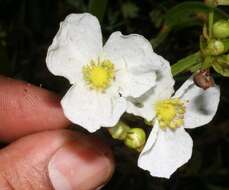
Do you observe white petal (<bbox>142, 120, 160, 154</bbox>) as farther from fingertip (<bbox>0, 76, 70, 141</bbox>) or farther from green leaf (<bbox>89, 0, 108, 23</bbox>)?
fingertip (<bbox>0, 76, 70, 141</bbox>)

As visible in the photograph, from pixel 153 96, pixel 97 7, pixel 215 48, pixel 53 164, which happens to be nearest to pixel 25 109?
pixel 53 164

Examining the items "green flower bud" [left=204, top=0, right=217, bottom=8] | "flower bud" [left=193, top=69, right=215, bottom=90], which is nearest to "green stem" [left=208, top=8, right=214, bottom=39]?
"green flower bud" [left=204, top=0, right=217, bottom=8]

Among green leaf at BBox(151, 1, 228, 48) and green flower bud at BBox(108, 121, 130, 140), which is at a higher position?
green leaf at BBox(151, 1, 228, 48)

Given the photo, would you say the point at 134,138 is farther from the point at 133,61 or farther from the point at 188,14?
the point at 188,14

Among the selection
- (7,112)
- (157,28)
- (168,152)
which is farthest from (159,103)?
(157,28)

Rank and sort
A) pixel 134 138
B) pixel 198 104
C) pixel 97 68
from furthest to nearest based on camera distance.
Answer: pixel 198 104
pixel 97 68
pixel 134 138
